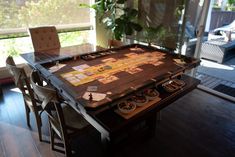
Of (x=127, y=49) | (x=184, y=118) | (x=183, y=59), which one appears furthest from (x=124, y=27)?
(x=184, y=118)

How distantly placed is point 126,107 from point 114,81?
32 centimetres

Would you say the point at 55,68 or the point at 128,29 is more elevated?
the point at 128,29

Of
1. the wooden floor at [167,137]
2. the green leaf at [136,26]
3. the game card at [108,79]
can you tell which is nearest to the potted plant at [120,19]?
the green leaf at [136,26]

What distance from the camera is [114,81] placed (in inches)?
67.1

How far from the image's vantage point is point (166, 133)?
7.59 ft

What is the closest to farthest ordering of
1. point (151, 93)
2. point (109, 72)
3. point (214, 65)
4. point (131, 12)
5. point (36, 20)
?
point (151, 93) → point (109, 72) → point (36, 20) → point (131, 12) → point (214, 65)

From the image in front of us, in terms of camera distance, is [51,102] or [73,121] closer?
[51,102]

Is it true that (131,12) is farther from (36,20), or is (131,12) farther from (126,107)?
(126,107)

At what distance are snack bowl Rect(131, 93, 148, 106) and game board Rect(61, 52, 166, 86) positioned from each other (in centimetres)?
27

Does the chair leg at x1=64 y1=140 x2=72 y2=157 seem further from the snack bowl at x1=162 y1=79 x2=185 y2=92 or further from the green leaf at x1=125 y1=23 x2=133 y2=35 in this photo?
the green leaf at x1=125 y1=23 x2=133 y2=35

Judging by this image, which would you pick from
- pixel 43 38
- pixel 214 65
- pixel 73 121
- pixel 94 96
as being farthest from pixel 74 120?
pixel 214 65

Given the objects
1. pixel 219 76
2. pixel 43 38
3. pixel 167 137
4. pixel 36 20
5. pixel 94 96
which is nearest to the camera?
pixel 94 96

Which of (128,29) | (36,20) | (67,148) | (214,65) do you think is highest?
(36,20)

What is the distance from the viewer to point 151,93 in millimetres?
1693
